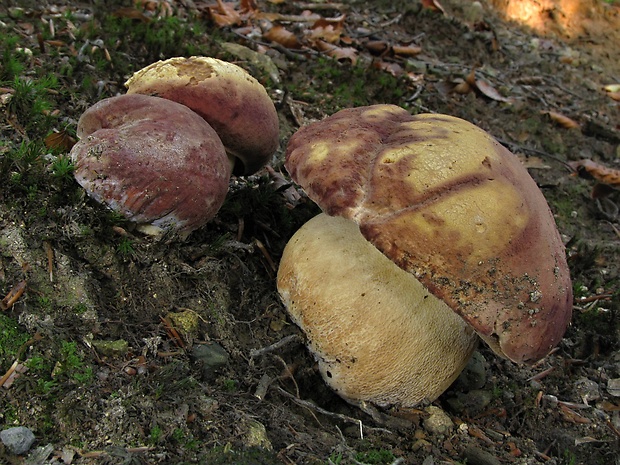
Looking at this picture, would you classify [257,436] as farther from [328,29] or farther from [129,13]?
[328,29]

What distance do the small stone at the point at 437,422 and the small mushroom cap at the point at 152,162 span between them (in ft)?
4.20

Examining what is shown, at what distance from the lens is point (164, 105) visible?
2219mm

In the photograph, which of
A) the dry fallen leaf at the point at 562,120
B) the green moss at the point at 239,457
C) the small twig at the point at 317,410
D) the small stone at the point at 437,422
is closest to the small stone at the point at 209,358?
the small twig at the point at 317,410

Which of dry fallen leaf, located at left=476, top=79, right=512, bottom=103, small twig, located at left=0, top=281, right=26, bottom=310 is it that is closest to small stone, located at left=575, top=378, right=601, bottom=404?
small twig, located at left=0, top=281, right=26, bottom=310

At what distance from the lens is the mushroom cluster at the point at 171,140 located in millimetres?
2027

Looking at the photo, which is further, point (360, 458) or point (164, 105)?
point (164, 105)

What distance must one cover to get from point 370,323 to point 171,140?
1074mm

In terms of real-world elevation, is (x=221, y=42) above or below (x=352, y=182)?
below

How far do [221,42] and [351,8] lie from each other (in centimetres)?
228

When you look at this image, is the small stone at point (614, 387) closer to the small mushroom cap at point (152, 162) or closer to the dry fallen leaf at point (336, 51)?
the small mushroom cap at point (152, 162)

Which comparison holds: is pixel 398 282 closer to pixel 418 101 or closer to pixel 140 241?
pixel 140 241

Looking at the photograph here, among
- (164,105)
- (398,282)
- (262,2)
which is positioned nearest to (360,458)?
(398,282)

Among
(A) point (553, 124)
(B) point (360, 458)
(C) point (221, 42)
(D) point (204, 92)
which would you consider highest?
(D) point (204, 92)

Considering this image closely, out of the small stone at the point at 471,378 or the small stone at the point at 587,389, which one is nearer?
the small stone at the point at 471,378
